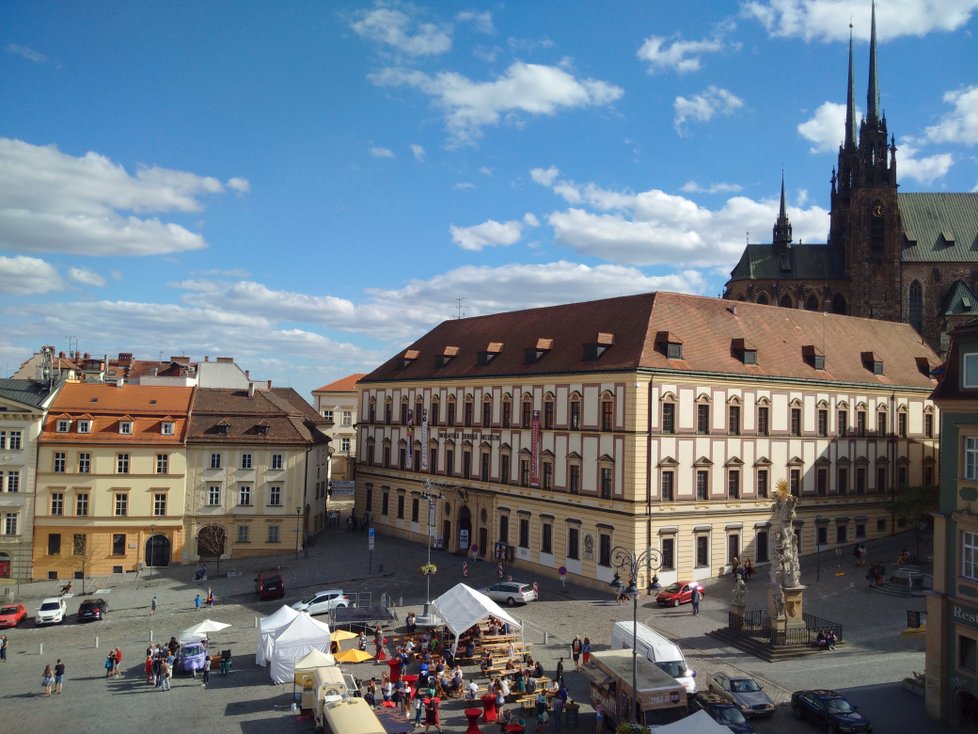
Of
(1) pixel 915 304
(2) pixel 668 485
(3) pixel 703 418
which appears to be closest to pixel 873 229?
(1) pixel 915 304

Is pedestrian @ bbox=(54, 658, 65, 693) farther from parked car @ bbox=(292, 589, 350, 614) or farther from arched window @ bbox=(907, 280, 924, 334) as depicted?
arched window @ bbox=(907, 280, 924, 334)

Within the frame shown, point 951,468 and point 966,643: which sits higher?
point 951,468

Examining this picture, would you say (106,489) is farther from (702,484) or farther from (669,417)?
(702,484)

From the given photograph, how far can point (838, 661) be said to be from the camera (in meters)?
34.9

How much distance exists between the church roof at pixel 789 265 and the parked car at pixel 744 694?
76.8 metres

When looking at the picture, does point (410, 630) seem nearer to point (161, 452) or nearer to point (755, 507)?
point (755, 507)

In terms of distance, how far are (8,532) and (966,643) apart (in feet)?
186

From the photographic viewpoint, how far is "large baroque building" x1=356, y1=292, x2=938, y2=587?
48.4 metres

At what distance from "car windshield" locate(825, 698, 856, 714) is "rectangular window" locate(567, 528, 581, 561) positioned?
23472mm

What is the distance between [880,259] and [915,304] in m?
6.24

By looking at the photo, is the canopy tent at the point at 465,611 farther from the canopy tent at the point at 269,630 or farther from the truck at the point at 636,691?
the truck at the point at 636,691

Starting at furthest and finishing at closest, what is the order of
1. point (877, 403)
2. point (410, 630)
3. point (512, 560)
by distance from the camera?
point (877, 403), point (512, 560), point (410, 630)

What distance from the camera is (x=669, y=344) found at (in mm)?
49625

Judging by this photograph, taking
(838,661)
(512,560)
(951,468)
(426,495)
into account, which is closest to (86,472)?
(426,495)
